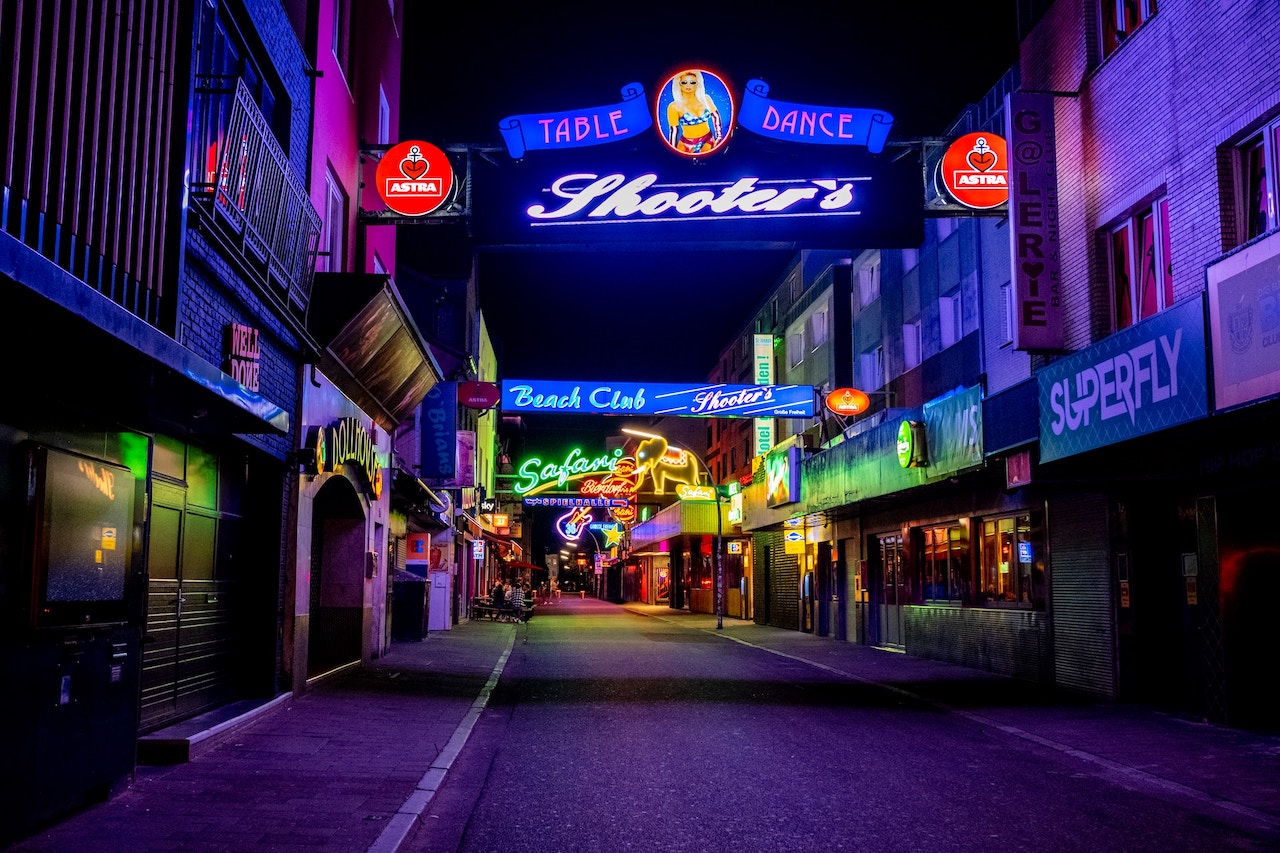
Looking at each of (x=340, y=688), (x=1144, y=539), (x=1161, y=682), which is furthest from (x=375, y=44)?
(x=1161, y=682)

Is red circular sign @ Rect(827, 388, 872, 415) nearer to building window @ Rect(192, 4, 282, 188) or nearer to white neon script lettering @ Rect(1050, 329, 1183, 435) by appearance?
white neon script lettering @ Rect(1050, 329, 1183, 435)

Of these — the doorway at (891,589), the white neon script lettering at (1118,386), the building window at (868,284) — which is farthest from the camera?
the building window at (868,284)

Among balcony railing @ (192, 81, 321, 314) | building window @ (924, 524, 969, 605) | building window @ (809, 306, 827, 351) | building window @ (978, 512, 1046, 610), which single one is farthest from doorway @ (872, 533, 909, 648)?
balcony railing @ (192, 81, 321, 314)

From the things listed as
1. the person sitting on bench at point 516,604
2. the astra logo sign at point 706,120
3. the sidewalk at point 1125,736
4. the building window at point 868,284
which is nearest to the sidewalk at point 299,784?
the sidewalk at point 1125,736

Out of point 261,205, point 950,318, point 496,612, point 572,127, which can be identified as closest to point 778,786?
point 261,205

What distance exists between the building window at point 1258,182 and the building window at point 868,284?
593 inches

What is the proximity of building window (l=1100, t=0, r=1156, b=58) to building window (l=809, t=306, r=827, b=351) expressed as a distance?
52.8 ft

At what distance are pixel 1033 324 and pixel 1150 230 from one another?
6.20ft

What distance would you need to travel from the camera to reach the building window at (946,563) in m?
21.0

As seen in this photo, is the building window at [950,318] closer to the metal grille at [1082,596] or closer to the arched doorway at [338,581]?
the metal grille at [1082,596]

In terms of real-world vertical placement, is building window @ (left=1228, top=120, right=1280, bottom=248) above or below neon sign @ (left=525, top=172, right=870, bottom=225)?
below

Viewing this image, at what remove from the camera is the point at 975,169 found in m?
15.4

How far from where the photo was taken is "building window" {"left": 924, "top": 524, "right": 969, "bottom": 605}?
68.9ft

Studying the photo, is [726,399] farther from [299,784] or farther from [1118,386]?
[299,784]
